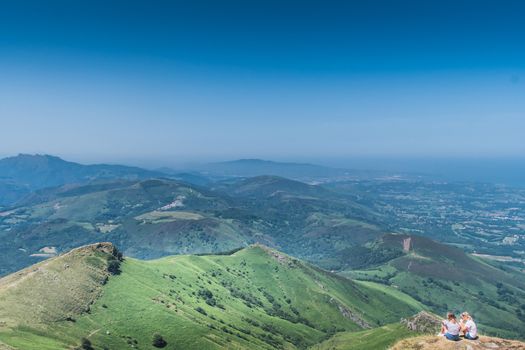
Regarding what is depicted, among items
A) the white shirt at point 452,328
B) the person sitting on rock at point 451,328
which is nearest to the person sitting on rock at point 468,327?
the person sitting on rock at point 451,328

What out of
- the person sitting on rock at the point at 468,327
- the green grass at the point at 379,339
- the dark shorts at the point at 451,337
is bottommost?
the green grass at the point at 379,339

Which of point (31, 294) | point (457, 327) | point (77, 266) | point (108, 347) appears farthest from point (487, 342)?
point (77, 266)

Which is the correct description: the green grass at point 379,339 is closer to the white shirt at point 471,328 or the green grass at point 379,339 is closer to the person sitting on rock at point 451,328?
the white shirt at point 471,328

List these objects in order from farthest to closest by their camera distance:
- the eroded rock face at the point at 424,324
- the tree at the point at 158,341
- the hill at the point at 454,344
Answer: the eroded rock face at the point at 424,324
the tree at the point at 158,341
the hill at the point at 454,344

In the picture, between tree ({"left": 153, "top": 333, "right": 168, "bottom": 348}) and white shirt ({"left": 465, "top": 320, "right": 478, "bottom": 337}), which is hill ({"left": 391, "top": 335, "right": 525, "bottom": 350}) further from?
tree ({"left": 153, "top": 333, "right": 168, "bottom": 348})

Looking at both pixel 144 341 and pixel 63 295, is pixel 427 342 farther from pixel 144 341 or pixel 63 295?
pixel 63 295

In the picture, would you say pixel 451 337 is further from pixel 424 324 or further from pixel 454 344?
pixel 424 324

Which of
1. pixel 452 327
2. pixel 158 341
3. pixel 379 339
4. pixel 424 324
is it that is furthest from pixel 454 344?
pixel 379 339
